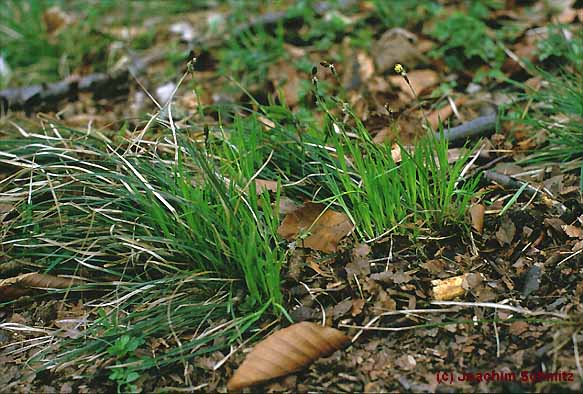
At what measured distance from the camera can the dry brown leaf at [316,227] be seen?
2.37m

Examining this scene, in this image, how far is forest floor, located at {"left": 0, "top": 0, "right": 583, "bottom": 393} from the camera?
2.07 metres

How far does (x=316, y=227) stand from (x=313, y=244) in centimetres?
7

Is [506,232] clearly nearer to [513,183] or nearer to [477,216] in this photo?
[477,216]

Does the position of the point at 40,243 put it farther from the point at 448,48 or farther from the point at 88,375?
the point at 448,48

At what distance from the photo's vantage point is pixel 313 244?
2365 millimetres

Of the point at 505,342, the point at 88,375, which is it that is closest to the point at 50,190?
the point at 88,375

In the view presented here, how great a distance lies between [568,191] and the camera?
2533 millimetres

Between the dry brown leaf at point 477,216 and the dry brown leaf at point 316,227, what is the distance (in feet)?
1.26

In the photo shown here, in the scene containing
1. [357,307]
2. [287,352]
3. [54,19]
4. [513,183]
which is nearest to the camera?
[287,352]

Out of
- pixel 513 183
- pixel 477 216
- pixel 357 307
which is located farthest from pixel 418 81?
pixel 357 307

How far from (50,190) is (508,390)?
5.26 ft

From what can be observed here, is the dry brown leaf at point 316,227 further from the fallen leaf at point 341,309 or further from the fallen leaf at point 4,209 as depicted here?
the fallen leaf at point 4,209

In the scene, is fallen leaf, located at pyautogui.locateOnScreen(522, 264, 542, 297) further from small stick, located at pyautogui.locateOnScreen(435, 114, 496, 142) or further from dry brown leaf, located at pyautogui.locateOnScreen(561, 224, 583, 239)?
small stick, located at pyautogui.locateOnScreen(435, 114, 496, 142)

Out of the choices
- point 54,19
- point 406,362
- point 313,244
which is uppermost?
point 54,19
